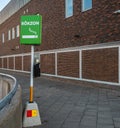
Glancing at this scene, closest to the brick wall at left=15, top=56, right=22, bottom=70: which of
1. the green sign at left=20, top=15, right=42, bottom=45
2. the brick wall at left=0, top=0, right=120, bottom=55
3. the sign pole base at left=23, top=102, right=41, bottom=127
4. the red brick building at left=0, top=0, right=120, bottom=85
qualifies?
the red brick building at left=0, top=0, right=120, bottom=85

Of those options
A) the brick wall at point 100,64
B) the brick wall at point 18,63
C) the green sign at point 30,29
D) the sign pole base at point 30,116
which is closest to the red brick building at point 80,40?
the brick wall at point 100,64

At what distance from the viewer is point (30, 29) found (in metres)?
7.66

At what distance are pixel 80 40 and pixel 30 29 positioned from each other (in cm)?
1039

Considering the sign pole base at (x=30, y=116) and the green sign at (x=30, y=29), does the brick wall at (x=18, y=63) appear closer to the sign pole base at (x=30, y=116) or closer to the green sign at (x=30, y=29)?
the green sign at (x=30, y=29)

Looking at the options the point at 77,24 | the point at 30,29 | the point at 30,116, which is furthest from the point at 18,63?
the point at 30,116

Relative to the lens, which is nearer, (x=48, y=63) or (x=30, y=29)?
(x=30, y=29)

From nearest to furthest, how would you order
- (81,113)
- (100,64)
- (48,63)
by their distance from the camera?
(81,113) → (100,64) → (48,63)

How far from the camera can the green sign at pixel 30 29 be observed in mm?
7656

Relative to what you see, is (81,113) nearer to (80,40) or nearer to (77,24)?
(80,40)

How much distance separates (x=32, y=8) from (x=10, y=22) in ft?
37.6

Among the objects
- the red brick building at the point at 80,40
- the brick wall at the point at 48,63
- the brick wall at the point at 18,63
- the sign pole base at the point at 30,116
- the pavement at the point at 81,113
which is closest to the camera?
the sign pole base at the point at 30,116

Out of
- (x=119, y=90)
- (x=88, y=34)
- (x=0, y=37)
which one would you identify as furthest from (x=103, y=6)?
(x=0, y=37)

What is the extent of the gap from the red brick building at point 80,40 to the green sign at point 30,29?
6.96m

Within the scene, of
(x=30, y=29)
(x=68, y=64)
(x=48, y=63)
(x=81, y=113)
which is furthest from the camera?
(x=48, y=63)
